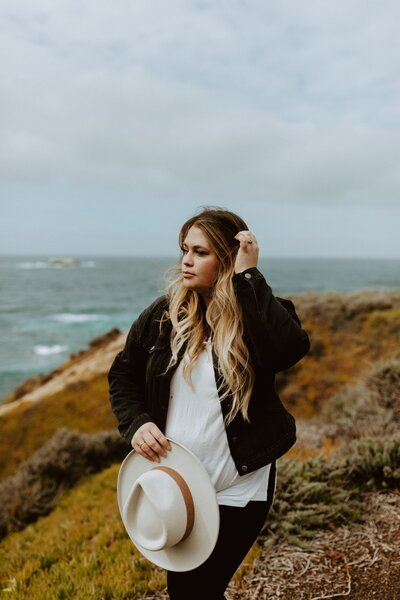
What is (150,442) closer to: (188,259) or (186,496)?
(186,496)

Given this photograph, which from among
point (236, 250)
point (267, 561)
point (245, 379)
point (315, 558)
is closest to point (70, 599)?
point (267, 561)

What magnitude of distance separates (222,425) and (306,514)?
7.59 ft

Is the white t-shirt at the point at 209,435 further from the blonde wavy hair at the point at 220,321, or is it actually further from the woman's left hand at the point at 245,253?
the woman's left hand at the point at 245,253

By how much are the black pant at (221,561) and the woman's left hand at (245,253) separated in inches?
43.8

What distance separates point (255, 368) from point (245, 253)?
0.55 m

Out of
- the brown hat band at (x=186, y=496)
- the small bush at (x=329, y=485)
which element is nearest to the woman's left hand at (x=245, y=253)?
the brown hat band at (x=186, y=496)

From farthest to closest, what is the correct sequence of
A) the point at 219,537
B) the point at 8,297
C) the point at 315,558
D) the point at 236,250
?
1. the point at 8,297
2. the point at 315,558
3. the point at 236,250
4. the point at 219,537

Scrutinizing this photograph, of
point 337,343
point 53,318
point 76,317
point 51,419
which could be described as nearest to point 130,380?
point 51,419

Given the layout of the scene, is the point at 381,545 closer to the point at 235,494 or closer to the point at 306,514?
the point at 306,514

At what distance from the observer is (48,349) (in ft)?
108

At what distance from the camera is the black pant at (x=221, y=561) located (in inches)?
85.0

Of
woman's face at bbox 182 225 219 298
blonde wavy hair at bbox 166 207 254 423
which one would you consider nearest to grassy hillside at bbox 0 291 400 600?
blonde wavy hair at bbox 166 207 254 423

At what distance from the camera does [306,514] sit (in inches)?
159

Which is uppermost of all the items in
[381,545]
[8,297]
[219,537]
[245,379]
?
[245,379]
